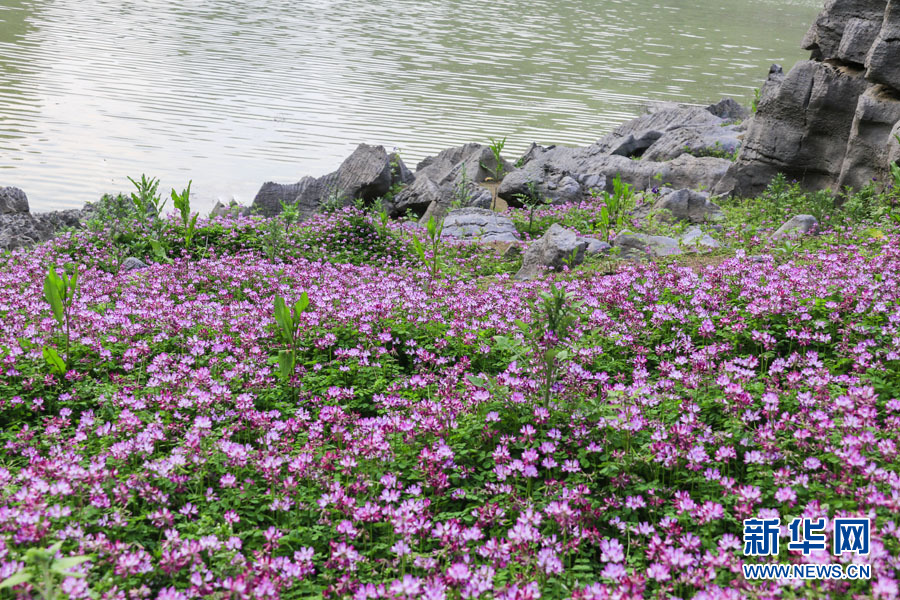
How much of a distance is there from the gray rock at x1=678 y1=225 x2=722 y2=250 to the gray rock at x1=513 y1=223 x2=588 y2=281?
4.87 feet

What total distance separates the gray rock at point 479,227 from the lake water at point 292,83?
5.52 meters

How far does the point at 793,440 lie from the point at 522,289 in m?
3.84

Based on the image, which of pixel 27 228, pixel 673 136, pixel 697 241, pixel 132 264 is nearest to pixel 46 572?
pixel 132 264

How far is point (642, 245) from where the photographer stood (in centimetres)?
1012

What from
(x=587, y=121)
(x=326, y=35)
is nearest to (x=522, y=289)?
(x=587, y=121)

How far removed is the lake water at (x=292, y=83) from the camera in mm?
18000

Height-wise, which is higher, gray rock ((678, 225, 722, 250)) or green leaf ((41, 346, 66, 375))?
green leaf ((41, 346, 66, 375))

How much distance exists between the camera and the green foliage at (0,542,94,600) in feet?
8.16

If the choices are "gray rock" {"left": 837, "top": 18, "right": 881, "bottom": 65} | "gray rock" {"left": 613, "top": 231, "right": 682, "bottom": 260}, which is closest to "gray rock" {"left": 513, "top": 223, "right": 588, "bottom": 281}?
"gray rock" {"left": 613, "top": 231, "right": 682, "bottom": 260}

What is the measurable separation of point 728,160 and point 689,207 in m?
4.16

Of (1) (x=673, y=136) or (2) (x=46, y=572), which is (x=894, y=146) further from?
(2) (x=46, y=572)

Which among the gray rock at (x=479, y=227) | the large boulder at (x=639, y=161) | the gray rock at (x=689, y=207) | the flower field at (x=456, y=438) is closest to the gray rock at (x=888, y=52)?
the gray rock at (x=689, y=207)

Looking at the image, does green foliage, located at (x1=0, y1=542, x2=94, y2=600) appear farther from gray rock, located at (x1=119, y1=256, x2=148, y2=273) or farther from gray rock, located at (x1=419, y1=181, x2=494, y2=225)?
gray rock, located at (x1=419, y1=181, x2=494, y2=225)

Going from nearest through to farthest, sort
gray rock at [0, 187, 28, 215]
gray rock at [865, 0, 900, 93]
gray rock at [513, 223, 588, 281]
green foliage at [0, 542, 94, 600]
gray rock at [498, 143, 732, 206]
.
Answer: green foliage at [0, 542, 94, 600] → gray rock at [513, 223, 588, 281] → gray rock at [865, 0, 900, 93] → gray rock at [0, 187, 28, 215] → gray rock at [498, 143, 732, 206]
